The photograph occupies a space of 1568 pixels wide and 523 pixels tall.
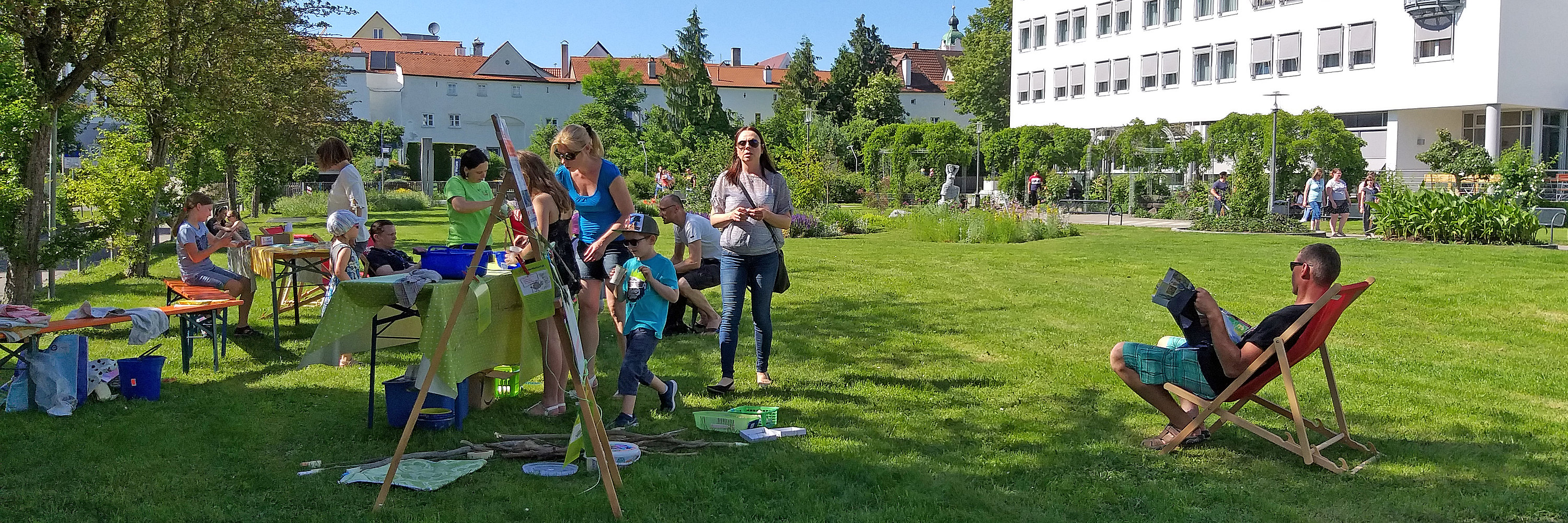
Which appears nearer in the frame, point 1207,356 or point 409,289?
point 409,289

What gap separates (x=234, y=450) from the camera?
5223 millimetres

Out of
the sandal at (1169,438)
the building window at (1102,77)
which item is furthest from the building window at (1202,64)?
the sandal at (1169,438)

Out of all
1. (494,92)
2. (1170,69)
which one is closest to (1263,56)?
(1170,69)

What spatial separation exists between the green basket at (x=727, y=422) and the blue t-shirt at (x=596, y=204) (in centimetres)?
125

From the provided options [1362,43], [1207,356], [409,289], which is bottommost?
[1207,356]

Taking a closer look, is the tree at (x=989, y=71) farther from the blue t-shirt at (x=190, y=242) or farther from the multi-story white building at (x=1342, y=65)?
the blue t-shirt at (x=190, y=242)

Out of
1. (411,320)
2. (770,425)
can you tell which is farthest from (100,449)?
(770,425)

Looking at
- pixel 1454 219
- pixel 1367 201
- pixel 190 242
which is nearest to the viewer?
pixel 190 242

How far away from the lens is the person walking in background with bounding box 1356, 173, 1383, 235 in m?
20.4

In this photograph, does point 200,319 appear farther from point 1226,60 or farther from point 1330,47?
point 1226,60

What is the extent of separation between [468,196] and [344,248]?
93 cm

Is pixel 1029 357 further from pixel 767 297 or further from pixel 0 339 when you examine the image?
pixel 0 339

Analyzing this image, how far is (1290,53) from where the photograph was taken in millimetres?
39469

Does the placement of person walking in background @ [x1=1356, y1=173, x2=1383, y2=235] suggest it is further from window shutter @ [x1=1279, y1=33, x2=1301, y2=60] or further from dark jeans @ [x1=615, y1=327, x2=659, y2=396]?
dark jeans @ [x1=615, y1=327, x2=659, y2=396]
